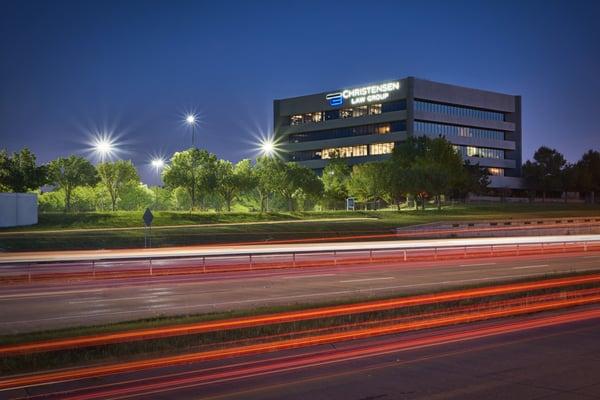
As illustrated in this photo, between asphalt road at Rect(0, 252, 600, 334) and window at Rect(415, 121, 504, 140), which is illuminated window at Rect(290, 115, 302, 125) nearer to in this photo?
window at Rect(415, 121, 504, 140)

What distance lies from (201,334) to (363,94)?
4461 inches

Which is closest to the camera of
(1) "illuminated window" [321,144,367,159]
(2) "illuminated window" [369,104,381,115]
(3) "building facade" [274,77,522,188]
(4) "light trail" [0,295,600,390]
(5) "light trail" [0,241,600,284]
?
(4) "light trail" [0,295,600,390]

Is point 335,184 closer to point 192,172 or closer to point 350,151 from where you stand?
point 192,172

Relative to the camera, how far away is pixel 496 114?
130 m

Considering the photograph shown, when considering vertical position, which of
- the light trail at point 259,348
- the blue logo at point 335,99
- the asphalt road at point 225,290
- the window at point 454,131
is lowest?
the asphalt road at point 225,290

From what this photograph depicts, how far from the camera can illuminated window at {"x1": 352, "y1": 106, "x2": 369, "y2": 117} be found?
124375mm

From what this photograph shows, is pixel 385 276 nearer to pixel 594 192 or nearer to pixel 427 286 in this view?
pixel 427 286

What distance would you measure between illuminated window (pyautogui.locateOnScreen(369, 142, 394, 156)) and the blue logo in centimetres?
1092

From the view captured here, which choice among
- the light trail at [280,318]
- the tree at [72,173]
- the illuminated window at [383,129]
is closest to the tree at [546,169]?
the illuminated window at [383,129]

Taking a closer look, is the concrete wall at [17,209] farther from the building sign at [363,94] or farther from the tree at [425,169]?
the building sign at [363,94]

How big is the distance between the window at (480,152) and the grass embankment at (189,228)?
42.4 metres

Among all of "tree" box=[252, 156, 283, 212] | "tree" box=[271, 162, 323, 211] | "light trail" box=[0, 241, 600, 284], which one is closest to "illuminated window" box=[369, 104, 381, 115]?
"tree" box=[271, 162, 323, 211]

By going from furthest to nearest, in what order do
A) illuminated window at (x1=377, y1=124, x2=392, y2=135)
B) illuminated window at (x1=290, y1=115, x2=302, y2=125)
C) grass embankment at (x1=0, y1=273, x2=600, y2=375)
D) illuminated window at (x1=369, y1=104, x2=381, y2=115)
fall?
illuminated window at (x1=290, y1=115, x2=302, y2=125) < illuminated window at (x1=369, y1=104, x2=381, y2=115) < illuminated window at (x1=377, y1=124, x2=392, y2=135) < grass embankment at (x1=0, y1=273, x2=600, y2=375)

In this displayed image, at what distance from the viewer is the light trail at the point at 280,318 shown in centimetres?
1198
